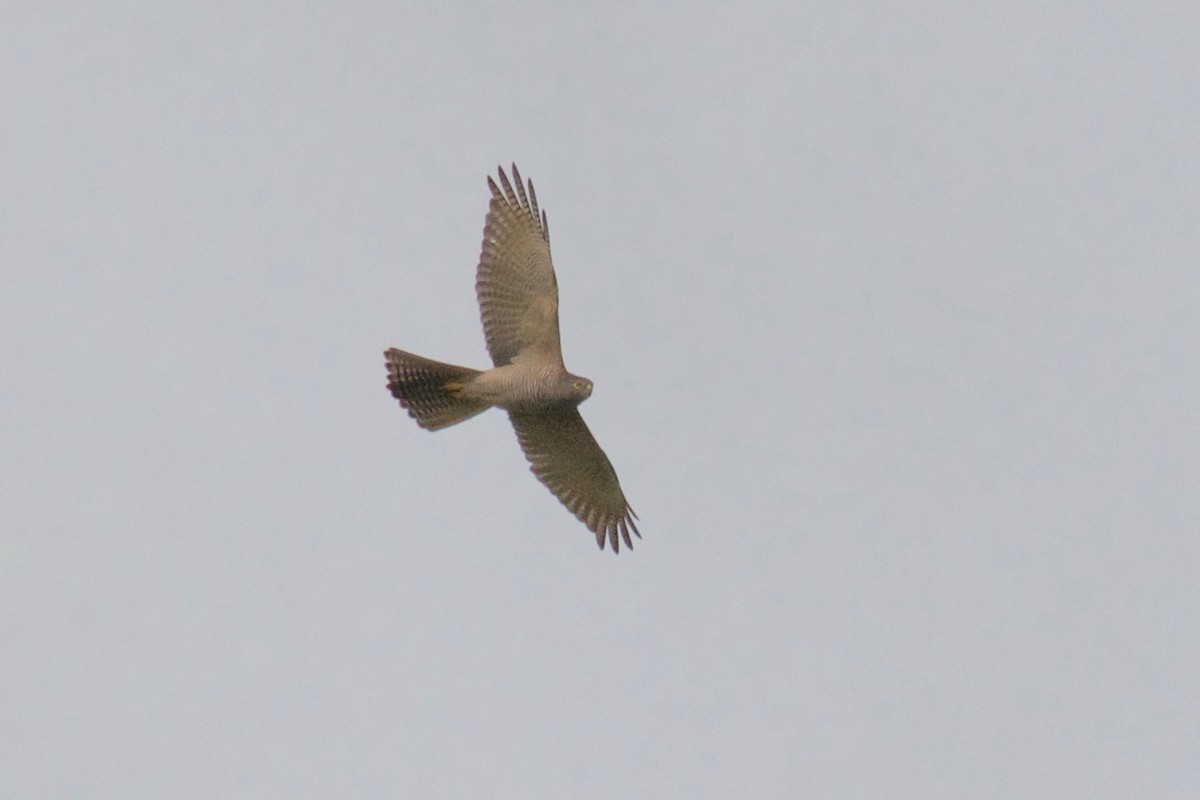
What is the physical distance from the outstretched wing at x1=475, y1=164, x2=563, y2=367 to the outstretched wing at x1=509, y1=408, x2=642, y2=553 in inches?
34.3

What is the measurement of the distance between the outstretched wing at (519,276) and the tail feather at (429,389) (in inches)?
24.3

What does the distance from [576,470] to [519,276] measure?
2.37 meters

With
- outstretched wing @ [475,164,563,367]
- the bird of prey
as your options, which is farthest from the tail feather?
outstretched wing @ [475,164,563,367]

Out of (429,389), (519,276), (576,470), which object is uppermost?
(519,276)

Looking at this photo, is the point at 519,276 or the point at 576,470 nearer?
the point at 519,276

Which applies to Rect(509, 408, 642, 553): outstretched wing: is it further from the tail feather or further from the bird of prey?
the tail feather

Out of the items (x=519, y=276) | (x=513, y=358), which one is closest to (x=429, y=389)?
(x=513, y=358)

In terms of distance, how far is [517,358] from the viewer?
2241 centimetres

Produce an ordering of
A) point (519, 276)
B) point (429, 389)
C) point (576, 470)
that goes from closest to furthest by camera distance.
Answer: point (519, 276), point (429, 389), point (576, 470)

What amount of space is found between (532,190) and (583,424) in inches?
99.6

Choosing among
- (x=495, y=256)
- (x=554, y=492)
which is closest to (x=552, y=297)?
(x=495, y=256)

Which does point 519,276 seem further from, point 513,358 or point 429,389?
point 429,389

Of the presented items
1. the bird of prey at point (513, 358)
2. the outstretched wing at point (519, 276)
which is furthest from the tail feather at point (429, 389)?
the outstretched wing at point (519, 276)

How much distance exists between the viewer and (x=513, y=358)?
2245cm
